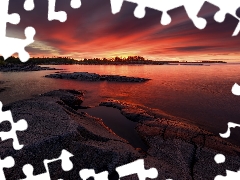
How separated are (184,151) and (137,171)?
3927mm

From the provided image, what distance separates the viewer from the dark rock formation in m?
Result: 8.55

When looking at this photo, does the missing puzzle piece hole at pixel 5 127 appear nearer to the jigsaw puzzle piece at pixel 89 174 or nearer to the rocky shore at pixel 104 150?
the rocky shore at pixel 104 150

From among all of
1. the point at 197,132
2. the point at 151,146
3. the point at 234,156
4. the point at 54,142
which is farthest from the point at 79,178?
the point at 197,132

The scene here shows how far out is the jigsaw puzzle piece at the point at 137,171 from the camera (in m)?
7.36

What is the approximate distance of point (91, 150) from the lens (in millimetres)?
8625

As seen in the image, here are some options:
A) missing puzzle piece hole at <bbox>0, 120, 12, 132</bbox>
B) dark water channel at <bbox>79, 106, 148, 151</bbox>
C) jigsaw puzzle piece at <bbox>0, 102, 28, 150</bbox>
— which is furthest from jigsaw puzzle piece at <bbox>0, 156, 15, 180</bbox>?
dark water channel at <bbox>79, 106, 148, 151</bbox>

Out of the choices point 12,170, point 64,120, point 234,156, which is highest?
point 64,120

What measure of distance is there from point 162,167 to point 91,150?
3.35 meters

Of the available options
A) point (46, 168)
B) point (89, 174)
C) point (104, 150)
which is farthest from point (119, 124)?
point (46, 168)

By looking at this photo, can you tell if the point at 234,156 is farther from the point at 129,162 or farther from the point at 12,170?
the point at 12,170

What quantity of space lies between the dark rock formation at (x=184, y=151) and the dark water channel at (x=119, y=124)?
1.59 ft

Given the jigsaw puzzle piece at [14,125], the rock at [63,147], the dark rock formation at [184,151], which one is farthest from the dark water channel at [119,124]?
the jigsaw puzzle piece at [14,125]

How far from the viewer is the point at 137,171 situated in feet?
25.0

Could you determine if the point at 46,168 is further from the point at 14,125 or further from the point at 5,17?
the point at 5,17
